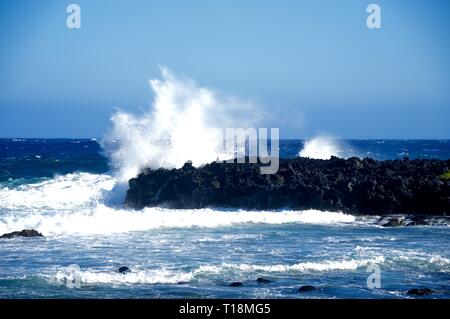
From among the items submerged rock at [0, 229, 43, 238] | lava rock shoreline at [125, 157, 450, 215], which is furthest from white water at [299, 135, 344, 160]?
submerged rock at [0, 229, 43, 238]

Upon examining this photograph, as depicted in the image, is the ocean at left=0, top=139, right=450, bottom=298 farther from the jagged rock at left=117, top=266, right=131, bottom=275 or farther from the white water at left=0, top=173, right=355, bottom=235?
the jagged rock at left=117, top=266, right=131, bottom=275

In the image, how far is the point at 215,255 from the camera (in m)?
20.8

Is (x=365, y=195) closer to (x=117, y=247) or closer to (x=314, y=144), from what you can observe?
(x=117, y=247)

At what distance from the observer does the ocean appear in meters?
16.8

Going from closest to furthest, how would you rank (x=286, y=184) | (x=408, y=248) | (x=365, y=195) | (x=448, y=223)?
(x=408, y=248), (x=448, y=223), (x=365, y=195), (x=286, y=184)

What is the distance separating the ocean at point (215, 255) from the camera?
1677cm

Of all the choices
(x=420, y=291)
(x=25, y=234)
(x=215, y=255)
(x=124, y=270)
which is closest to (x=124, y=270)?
(x=124, y=270)

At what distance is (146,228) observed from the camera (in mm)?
27094

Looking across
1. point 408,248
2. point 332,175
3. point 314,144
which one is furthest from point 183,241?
point 314,144

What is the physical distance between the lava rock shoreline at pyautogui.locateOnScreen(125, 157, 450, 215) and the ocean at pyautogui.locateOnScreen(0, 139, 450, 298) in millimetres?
1279

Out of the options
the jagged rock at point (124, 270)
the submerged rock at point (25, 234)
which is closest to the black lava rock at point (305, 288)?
the jagged rock at point (124, 270)

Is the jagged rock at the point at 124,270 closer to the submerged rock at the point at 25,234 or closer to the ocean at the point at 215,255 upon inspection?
the ocean at the point at 215,255

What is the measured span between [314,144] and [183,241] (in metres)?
32.1

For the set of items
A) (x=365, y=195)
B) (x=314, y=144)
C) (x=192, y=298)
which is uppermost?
(x=314, y=144)
